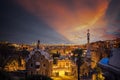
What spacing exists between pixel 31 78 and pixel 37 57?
28.4 metres

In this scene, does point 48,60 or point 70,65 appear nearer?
point 48,60

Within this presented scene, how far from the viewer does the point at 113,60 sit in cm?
721

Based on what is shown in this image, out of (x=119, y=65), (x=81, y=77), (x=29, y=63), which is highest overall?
(x=119, y=65)

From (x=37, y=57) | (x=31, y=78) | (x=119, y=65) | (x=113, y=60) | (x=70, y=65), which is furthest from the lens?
(x=70, y=65)

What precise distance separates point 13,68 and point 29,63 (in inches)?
537

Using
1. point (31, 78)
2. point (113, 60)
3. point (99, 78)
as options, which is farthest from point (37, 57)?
point (113, 60)

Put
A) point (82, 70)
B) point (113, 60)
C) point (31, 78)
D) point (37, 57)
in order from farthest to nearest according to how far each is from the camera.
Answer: point (82, 70)
point (37, 57)
point (31, 78)
point (113, 60)

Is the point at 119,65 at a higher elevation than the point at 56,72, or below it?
higher

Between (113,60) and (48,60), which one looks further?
(48,60)

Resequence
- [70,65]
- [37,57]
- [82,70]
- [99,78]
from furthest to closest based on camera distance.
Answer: [70,65]
[82,70]
[37,57]
[99,78]

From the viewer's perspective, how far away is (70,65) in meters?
68.4

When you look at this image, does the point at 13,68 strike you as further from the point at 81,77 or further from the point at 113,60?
the point at 113,60

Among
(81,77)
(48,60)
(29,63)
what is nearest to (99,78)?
(81,77)

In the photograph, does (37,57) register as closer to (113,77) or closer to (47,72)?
(47,72)
